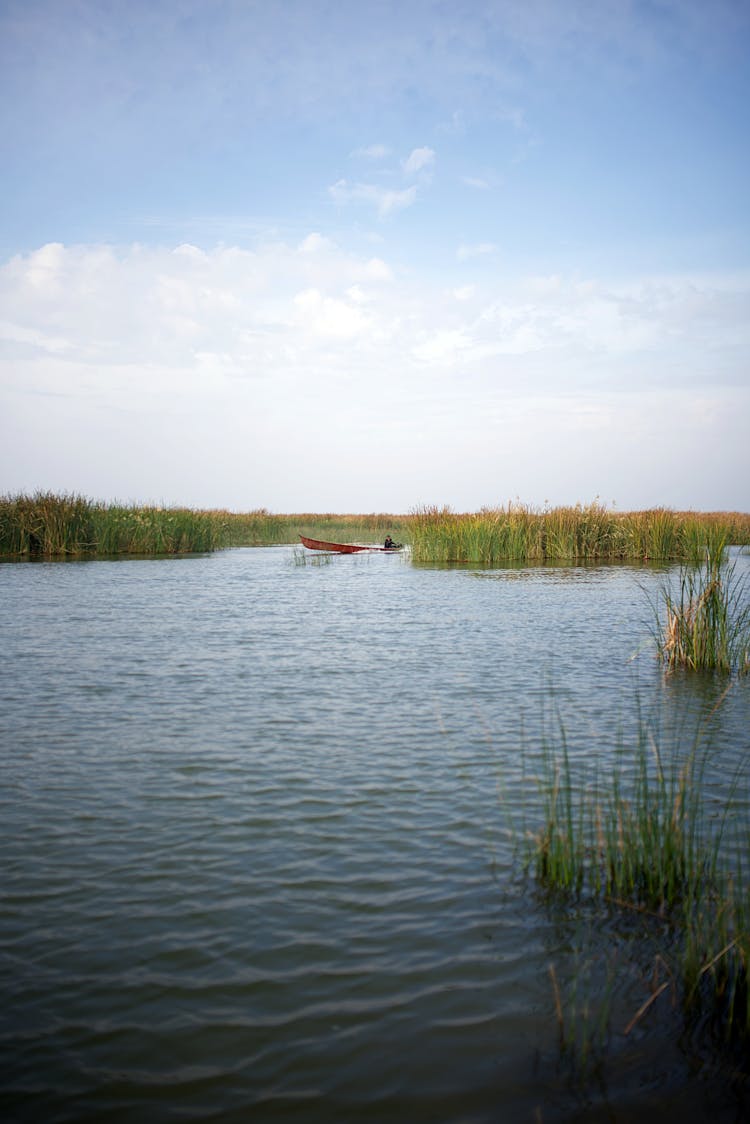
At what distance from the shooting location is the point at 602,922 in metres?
4.41

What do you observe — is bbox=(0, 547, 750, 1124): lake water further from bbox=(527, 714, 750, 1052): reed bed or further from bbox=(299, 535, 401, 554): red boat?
bbox=(299, 535, 401, 554): red boat

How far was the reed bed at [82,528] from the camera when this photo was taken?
31.9m

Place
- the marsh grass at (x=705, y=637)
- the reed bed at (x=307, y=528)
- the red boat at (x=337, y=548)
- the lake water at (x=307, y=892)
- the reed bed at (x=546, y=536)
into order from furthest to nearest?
the reed bed at (x=307, y=528) → the red boat at (x=337, y=548) → the reed bed at (x=546, y=536) → the marsh grass at (x=705, y=637) → the lake water at (x=307, y=892)

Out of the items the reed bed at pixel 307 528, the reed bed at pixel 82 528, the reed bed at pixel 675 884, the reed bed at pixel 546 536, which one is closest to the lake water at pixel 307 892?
the reed bed at pixel 675 884

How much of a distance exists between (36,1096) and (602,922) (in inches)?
112

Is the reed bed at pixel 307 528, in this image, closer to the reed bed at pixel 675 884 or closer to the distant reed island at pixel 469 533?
the distant reed island at pixel 469 533

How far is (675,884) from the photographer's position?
4.65 meters

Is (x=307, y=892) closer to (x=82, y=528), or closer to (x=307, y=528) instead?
(x=82, y=528)

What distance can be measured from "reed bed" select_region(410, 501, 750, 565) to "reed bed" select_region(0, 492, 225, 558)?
1160cm

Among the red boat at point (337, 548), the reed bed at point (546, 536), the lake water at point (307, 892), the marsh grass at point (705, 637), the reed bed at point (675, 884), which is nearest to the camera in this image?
the lake water at point (307, 892)

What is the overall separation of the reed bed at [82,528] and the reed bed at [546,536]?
1160cm

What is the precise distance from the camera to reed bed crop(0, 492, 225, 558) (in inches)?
1257

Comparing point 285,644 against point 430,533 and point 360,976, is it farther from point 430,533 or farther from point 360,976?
point 430,533

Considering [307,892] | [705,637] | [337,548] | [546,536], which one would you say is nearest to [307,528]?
[337,548]
